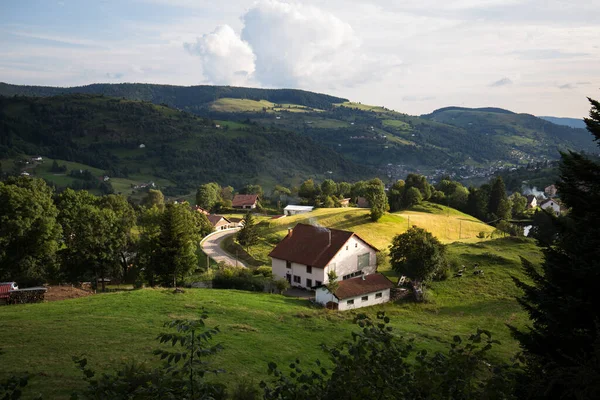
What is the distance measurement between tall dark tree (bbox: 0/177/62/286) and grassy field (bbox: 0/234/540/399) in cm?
1080

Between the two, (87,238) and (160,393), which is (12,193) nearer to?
(87,238)

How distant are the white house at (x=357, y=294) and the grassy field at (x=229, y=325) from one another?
1.22 metres

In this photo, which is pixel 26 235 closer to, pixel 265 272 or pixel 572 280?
pixel 265 272

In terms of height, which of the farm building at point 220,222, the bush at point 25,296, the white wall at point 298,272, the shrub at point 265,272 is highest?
the bush at point 25,296

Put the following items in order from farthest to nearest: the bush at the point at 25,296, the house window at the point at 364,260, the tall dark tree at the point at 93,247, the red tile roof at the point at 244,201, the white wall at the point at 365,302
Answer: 1. the red tile roof at the point at 244,201
2. the house window at the point at 364,260
3. the tall dark tree at the point at 93,247
4. the white wall at the point at 365,302
5. the bush at the point at 25,296

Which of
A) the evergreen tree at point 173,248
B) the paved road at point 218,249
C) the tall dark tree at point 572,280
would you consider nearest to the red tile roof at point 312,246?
the paved road at point 218,249

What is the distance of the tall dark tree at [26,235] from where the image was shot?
36.2 m

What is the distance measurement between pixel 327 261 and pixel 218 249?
81.6 feet

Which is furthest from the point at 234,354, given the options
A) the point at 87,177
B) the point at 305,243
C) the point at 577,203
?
the point at 87,177

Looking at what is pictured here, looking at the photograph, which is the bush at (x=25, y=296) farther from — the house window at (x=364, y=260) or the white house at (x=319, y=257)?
the house window at (x=364, y=260)

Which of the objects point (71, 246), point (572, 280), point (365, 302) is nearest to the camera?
point (572, 280)

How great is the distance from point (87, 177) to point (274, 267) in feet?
515

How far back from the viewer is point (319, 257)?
4381 cm

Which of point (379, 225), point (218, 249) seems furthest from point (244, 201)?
point (218, 249)
